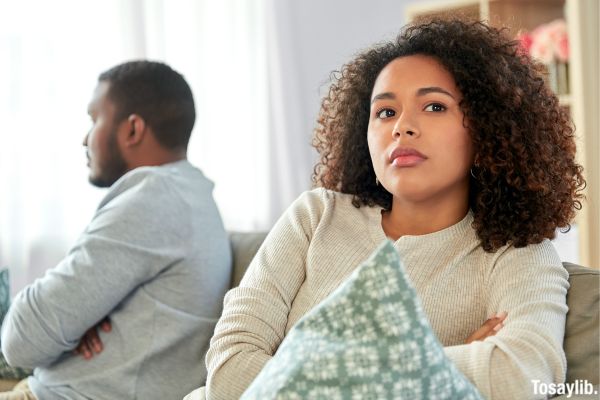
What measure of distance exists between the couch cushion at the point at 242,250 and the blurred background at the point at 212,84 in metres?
0.66

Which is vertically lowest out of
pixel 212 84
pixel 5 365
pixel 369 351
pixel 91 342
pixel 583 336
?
pixel 5 365

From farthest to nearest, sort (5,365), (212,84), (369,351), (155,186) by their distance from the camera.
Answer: (212,84), (5,365), (155,186), (369,351)

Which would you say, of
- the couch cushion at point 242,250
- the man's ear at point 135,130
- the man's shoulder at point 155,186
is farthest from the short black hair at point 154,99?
the couch cushion at point 242,250

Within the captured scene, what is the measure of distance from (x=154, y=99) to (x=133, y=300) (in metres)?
0.54

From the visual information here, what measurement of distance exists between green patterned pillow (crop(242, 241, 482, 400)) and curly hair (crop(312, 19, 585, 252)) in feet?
1.40

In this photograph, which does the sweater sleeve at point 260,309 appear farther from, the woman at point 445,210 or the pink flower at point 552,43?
the pink flower at point 552,43

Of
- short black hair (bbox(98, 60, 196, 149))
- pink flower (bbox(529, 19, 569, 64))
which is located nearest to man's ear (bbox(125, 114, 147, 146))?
short black hair (bbox(98, 60, 196, 149))

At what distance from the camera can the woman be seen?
1.41 metres

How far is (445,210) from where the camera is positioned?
155 centimetres

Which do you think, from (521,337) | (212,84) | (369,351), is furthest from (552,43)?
(369,351)

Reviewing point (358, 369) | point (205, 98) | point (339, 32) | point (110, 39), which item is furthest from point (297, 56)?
point (358, 369)

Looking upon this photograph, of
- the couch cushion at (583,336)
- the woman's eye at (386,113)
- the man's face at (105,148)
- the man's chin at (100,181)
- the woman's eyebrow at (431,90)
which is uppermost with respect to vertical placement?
the woman's eyebrow at (431,90)

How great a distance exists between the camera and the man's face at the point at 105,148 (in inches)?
83.9

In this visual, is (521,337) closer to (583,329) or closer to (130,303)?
(583,329)
